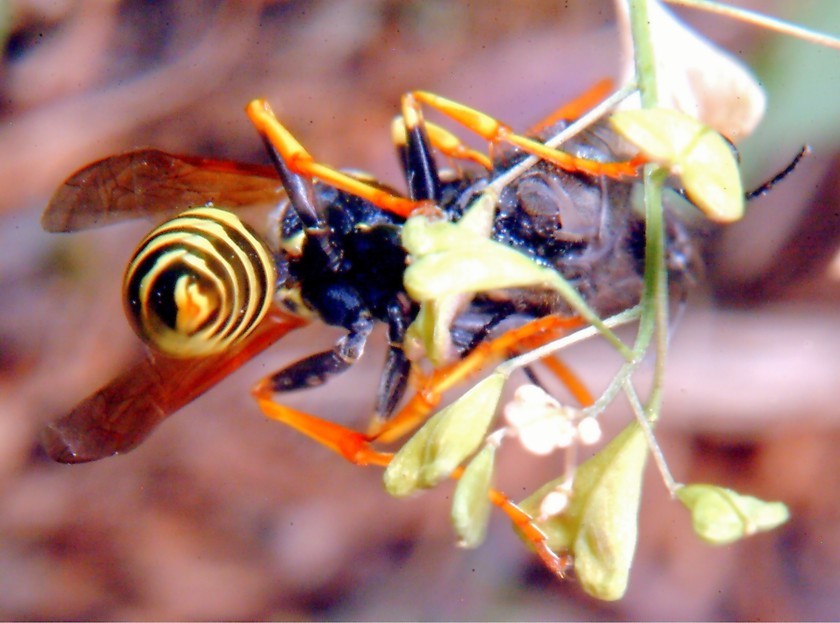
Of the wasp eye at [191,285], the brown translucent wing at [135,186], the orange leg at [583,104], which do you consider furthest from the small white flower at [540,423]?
the brown translucent wing at [135,186]

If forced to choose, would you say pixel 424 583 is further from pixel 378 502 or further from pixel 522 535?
pixel 522 535

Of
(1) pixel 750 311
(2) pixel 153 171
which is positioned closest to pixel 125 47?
(2) pixel 153 171

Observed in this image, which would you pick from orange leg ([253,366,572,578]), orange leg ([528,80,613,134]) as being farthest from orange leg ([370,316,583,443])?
orange leg ([528,80,613,134])

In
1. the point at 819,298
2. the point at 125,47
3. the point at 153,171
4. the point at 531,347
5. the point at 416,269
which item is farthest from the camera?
the point at 125,47

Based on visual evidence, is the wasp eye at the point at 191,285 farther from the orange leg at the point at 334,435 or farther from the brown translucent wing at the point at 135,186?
the orange leg at the point at 334,435

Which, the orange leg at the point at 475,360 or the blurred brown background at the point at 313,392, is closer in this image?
the orange leg at the point at 475,360

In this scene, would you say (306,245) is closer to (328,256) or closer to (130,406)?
(328,256)

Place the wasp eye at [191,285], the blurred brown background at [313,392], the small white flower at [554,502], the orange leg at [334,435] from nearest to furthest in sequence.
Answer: the small white flower at [554,502] → the wasp eye at [191,285] → the orange leg at [334,435] → the blurred brown background at [313,392]

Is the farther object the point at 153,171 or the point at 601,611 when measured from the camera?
Result: the point at 601,611
